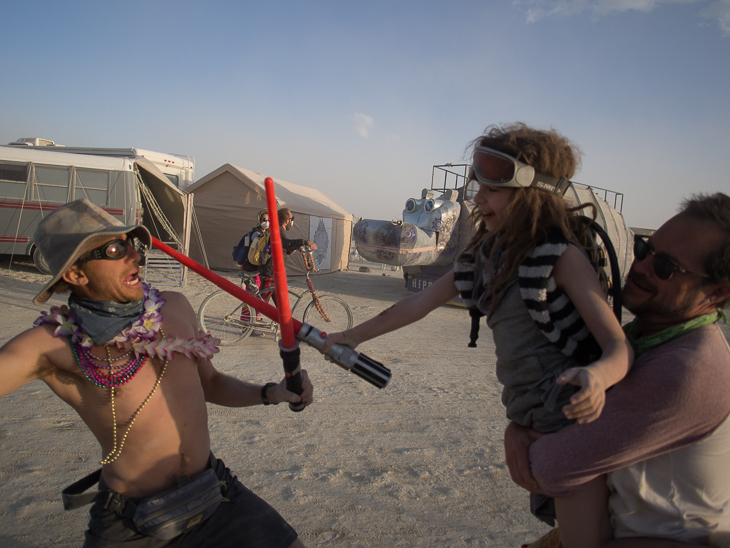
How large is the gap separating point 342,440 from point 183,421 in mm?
2031

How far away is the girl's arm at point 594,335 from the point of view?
103 cm

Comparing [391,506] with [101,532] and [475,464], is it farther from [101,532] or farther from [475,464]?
[101,532]

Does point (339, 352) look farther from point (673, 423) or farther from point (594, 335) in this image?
point (673, 423)

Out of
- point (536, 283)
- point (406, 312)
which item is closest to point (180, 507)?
point (406, 312)

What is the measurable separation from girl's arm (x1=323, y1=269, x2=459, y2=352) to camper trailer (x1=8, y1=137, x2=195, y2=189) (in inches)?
497

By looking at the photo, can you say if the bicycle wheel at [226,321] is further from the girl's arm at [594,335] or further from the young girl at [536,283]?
the girl's arm at [594,335]

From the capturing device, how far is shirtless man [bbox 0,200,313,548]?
1.47 metres

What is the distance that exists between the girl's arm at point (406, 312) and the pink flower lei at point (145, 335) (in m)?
0.53

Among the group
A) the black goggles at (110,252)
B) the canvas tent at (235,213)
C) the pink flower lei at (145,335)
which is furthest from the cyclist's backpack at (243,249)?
the canvas tent at (235,213)

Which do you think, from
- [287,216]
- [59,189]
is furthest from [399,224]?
[59,189]

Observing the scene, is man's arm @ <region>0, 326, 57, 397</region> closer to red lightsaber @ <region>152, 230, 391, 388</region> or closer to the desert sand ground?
red lightsaber @ <region>152, 230, 391, 388</region>

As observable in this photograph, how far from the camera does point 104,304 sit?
1.55 metres

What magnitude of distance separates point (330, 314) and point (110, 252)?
5427 mm

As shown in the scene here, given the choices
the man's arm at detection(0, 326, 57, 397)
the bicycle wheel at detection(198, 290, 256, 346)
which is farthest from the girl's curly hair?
the bicycle wheel at detection(198, 290, 256, 346)
